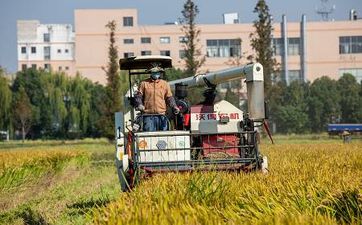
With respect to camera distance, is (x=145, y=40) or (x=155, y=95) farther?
(x=145, y=40)

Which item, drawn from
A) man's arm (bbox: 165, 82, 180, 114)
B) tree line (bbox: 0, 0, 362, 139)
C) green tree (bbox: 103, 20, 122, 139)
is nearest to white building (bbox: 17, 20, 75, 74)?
tree line (bbox: 0, 0, 362, 139)

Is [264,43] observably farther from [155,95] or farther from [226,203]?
[226,203]

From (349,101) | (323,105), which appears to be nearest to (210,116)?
(349,101)

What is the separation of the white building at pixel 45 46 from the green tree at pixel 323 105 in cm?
5676

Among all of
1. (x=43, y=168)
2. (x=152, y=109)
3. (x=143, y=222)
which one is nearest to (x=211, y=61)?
(x=43, y=168)

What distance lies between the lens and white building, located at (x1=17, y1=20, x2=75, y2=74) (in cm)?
12569

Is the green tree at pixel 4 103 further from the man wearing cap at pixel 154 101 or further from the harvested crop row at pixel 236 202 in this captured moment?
the harvested crop row at pixel 236 202

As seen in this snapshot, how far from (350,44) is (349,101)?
56.5 ft

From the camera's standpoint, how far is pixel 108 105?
58.7 meters

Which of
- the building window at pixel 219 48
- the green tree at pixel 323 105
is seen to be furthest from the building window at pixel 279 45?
the green tree at pixel 323 105

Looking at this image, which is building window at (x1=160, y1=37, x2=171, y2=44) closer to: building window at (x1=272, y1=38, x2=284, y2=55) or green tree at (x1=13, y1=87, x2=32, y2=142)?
building window at (x1=272, y1=38, x2=284, y2=55)

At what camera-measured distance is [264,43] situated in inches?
2180

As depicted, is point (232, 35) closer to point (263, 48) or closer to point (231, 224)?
point (263, 48)

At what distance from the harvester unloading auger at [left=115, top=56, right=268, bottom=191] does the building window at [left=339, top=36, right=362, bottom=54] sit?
281 ft
